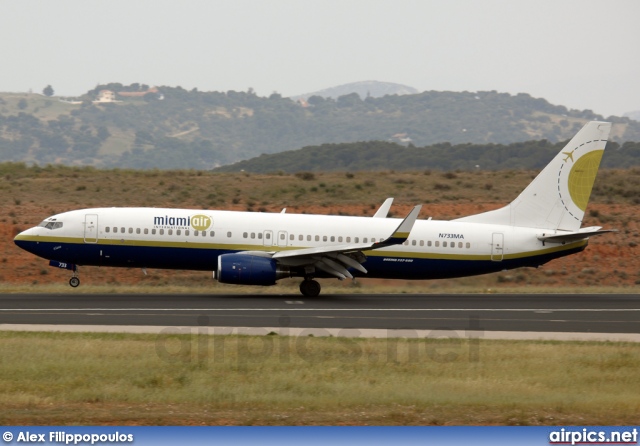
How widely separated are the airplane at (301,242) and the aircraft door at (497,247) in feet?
0.12

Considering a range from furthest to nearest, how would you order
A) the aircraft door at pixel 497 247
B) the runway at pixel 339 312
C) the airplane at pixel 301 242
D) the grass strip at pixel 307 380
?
the aircraft door at pixel 497 247
the airplane at pixel 301 242
the runway at pixel 339 312
the grass strip at pixel 307 380

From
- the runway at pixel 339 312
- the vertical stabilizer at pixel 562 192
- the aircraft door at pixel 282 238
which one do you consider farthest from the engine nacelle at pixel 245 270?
the vertical stabilizer at pixel 562 192

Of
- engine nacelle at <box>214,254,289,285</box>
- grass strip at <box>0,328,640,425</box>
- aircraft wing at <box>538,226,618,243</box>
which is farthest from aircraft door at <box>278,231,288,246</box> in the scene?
grass strip at <box>0,328,640,425</box>

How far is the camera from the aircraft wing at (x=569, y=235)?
33781 millimetres

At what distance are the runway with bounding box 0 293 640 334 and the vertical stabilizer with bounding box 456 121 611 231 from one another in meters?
2.91

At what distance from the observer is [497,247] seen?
35219 millimetres

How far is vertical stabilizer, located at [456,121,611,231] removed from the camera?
3616 centimetres

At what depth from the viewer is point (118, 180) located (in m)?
62.8

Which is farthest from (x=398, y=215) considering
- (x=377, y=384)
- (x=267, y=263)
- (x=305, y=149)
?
(x=305, y=149)

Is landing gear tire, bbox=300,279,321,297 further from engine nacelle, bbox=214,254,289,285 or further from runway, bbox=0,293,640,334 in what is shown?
engine nacelle, bbox=214,254,289,285

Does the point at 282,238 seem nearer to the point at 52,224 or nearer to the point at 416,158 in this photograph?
the point at 52,224

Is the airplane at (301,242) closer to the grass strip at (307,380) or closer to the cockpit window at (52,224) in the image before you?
the cockpit window at (52,224)

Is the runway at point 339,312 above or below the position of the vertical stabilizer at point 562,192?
below

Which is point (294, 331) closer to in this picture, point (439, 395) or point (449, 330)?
point (449, 330)
